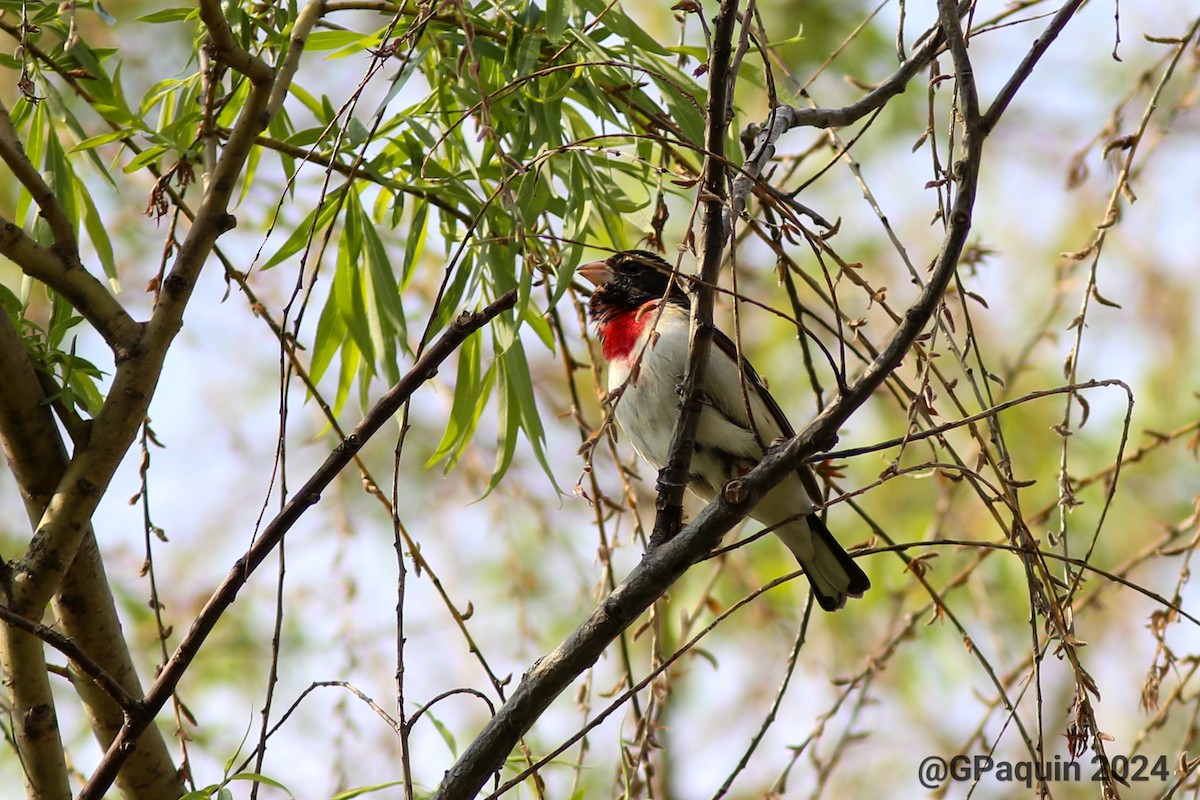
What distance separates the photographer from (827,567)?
435 cm

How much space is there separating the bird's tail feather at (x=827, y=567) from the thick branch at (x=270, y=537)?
2.32m

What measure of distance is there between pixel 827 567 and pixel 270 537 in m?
2.58

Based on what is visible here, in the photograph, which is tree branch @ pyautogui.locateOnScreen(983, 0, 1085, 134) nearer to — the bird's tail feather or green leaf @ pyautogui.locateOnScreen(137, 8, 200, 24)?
green leaf @ pyautogui.locateOnScreen(137, 8, 200, 24)

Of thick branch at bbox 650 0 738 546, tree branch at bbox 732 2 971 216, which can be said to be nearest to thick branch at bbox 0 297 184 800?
thick branch at bbox 650 0 738 546

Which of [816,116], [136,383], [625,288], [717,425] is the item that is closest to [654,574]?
[816,116]

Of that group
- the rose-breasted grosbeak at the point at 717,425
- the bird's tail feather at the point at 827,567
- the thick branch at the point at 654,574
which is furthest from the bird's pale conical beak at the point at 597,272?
the thick branch at the point at 654,574

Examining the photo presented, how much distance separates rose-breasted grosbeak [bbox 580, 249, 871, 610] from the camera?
13.7 feet

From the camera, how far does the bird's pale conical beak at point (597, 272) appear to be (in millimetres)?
4734

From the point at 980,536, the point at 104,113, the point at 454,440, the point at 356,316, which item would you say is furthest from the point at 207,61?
the point at 980,536

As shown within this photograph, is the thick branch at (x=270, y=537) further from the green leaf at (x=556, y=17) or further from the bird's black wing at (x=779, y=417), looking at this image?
the bird's black wing at (x=779, y=417)

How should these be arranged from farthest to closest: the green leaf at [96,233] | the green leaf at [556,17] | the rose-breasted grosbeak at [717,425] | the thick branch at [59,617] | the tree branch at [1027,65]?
the rose-breasted grosbeak at [717,425]
the green leaf at [96,233]
the green leaf at [556,17]
the thick branch at [59,617]
the tree branch at [1027,65]

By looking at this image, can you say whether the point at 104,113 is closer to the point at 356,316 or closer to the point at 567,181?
Answer: the point at 356,316

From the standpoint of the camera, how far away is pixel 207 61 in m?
2.72

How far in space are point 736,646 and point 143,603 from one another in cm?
410
